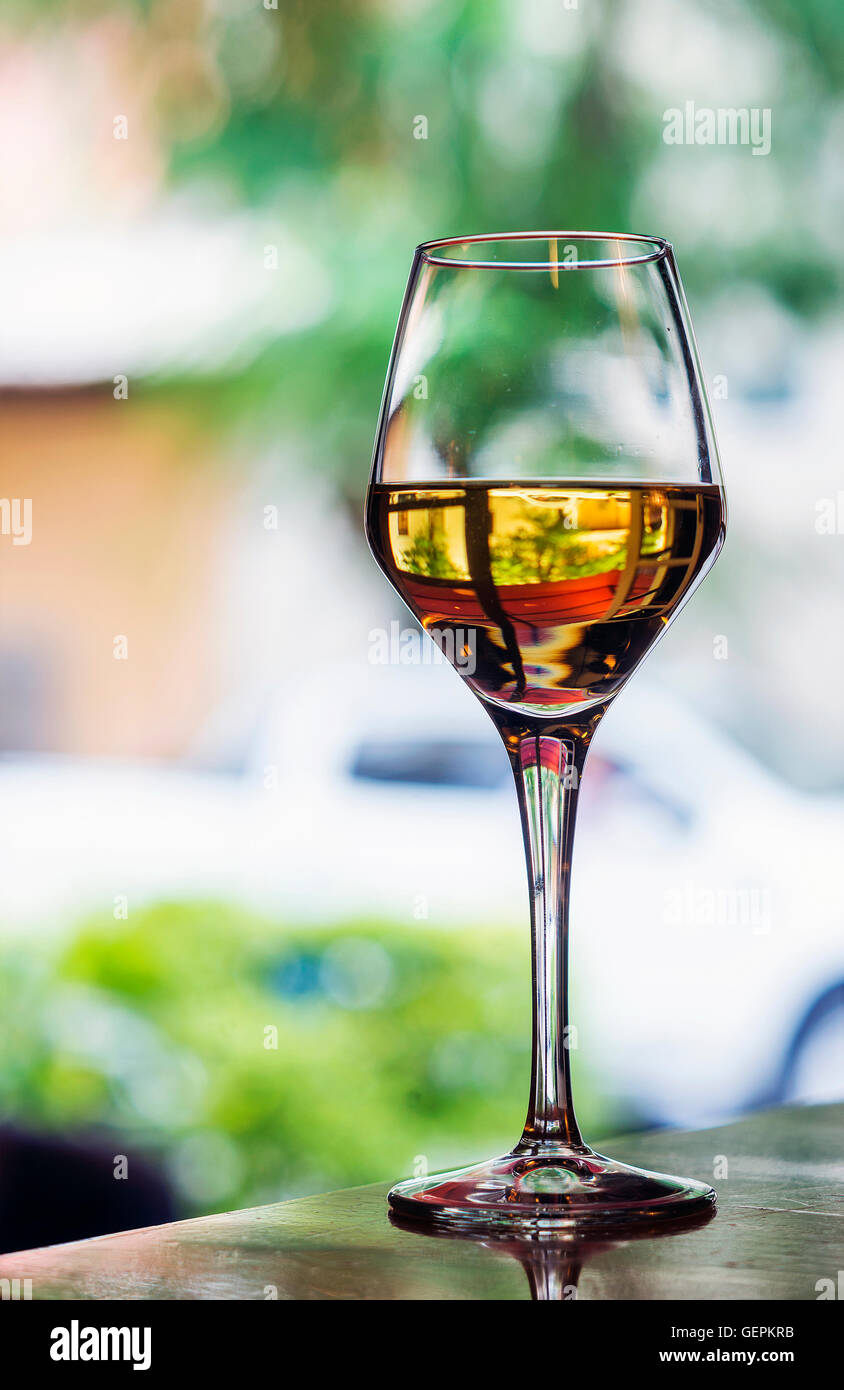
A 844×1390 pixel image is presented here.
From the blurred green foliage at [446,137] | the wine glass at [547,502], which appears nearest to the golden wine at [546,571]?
the wine glass at [547,502]

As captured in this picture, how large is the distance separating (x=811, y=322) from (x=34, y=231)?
2.18m

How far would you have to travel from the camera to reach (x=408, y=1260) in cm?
53

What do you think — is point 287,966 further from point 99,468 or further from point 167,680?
point 99,468

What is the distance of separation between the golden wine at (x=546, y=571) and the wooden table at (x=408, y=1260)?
21 centimetres

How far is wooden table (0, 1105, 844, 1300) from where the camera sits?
491 millimetres

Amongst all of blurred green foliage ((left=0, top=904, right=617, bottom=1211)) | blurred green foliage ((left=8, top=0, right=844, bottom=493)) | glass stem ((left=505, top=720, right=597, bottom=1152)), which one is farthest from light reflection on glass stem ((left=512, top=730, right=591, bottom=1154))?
blurred green foliage ((left=8, top=0, right=844, bottom=493))

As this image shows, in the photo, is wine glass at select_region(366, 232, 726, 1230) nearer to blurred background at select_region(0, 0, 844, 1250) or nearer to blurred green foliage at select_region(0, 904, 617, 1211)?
blurred green foliage at select_region(0, 904, 617, 1211)

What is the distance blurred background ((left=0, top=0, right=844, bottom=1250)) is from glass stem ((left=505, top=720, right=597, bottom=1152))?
138 inches

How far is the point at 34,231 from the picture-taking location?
16.0 ft


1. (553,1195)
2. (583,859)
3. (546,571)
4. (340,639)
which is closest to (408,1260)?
(553,1195)

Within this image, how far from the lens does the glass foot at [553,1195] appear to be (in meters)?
0.58

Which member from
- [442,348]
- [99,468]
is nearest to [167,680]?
[99,468]

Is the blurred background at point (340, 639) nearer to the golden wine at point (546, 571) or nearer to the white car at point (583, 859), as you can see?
the white car at point (583, 859)

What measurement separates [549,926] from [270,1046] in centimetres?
369
